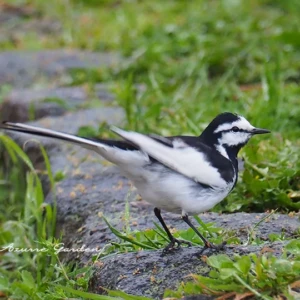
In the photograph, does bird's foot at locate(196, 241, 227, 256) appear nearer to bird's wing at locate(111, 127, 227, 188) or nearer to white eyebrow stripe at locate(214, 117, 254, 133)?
bird's wing at locate(111, 127, 227, 188)

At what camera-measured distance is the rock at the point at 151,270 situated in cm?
274

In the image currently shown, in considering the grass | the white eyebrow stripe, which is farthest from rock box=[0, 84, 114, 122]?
the white eyebrow stripe

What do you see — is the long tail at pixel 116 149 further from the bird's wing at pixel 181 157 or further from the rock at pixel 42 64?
the rock at pixel 42 64

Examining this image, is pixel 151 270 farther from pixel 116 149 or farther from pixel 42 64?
pixel 42 64

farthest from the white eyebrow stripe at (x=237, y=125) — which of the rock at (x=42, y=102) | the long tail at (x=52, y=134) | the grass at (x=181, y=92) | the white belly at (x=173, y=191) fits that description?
the rock at (x=42, y=102)

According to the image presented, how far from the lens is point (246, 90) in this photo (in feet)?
18.7

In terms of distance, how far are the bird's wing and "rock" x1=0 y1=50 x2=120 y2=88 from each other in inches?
137

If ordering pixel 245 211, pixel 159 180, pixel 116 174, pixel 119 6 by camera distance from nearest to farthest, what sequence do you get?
1. pixel 159 180
2. pixel 245 211
3. pixel 116 174
4. pixel 119 6

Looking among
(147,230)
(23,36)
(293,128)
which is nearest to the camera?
(147,230)

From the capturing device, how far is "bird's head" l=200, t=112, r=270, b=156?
3.16m

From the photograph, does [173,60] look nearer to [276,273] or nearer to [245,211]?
[245,211]

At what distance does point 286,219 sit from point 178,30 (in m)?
3.72

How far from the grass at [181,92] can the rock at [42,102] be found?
10 cm

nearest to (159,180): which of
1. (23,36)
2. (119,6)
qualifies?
(23,36)
